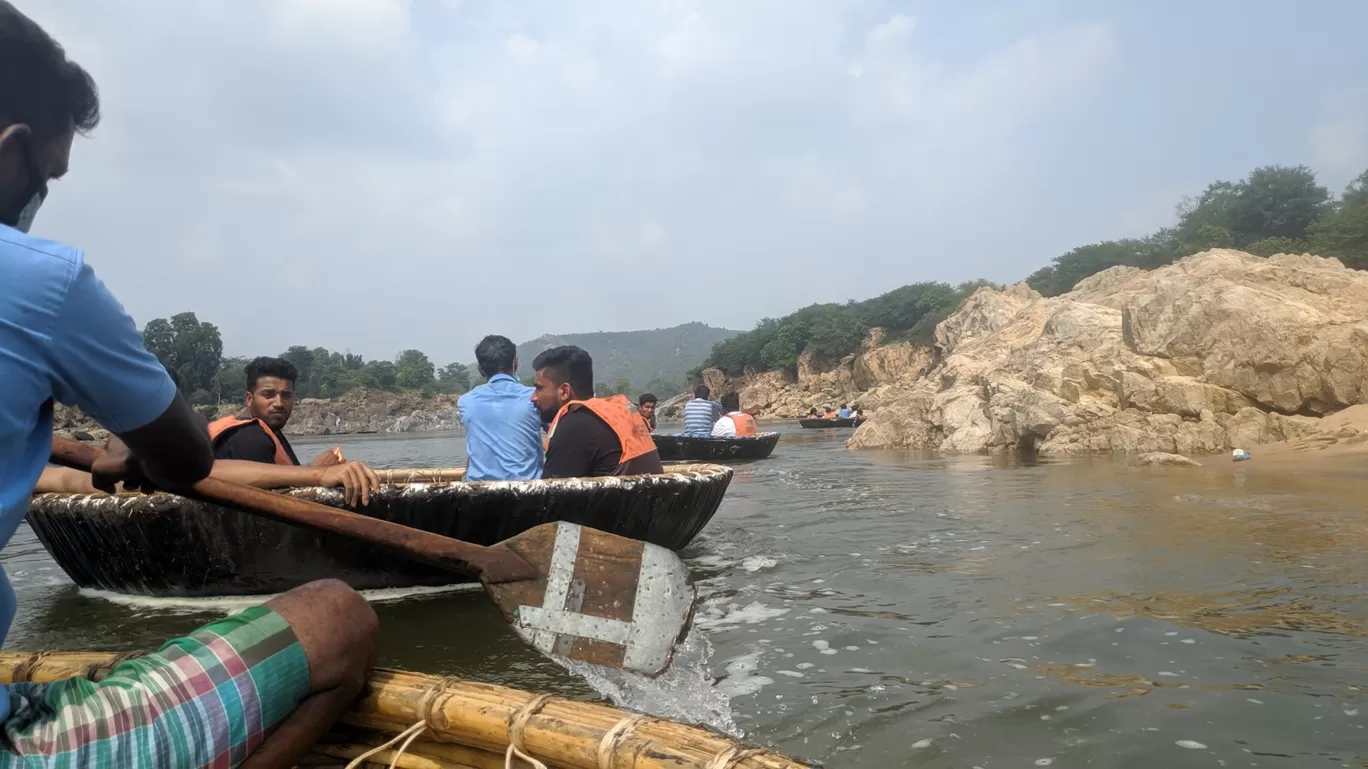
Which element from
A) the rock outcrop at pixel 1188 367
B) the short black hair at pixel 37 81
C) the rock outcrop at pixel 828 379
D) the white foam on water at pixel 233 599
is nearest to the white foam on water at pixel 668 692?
the white foam on water at pixel 233 599

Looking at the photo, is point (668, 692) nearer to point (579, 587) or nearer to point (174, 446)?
point (579, 587)

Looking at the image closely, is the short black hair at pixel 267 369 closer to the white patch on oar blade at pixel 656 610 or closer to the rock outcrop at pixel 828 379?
the white patch on oar blade at pixel 656 610

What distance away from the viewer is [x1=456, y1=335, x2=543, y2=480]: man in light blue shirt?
484 centimetres

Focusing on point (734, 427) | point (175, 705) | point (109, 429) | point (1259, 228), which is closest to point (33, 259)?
point (109, 429)

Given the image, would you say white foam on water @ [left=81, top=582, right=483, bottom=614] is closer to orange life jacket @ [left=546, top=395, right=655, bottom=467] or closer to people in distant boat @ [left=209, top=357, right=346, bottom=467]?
people in distant boat @ [left=209, top=357, right=346, bottom=467]

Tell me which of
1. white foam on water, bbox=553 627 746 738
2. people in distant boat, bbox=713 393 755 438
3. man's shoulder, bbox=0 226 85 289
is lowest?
white foam on water, bbox=553 627 746 738

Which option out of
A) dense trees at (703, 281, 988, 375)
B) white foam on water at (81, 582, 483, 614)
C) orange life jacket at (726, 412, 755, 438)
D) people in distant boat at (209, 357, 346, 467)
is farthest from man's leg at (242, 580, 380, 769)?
dense trees at (703, 281, 988, 375)

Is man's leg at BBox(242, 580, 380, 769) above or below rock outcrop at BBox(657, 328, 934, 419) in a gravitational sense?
below

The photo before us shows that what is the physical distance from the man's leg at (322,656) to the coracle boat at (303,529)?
6.41ft

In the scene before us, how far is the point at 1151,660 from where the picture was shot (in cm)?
278

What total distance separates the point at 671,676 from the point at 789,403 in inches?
1758

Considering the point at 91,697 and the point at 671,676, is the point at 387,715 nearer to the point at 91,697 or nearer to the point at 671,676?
the point at 91,697

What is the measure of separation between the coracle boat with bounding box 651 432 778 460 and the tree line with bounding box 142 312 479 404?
43.4 metres

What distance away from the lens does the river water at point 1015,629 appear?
227 cm
